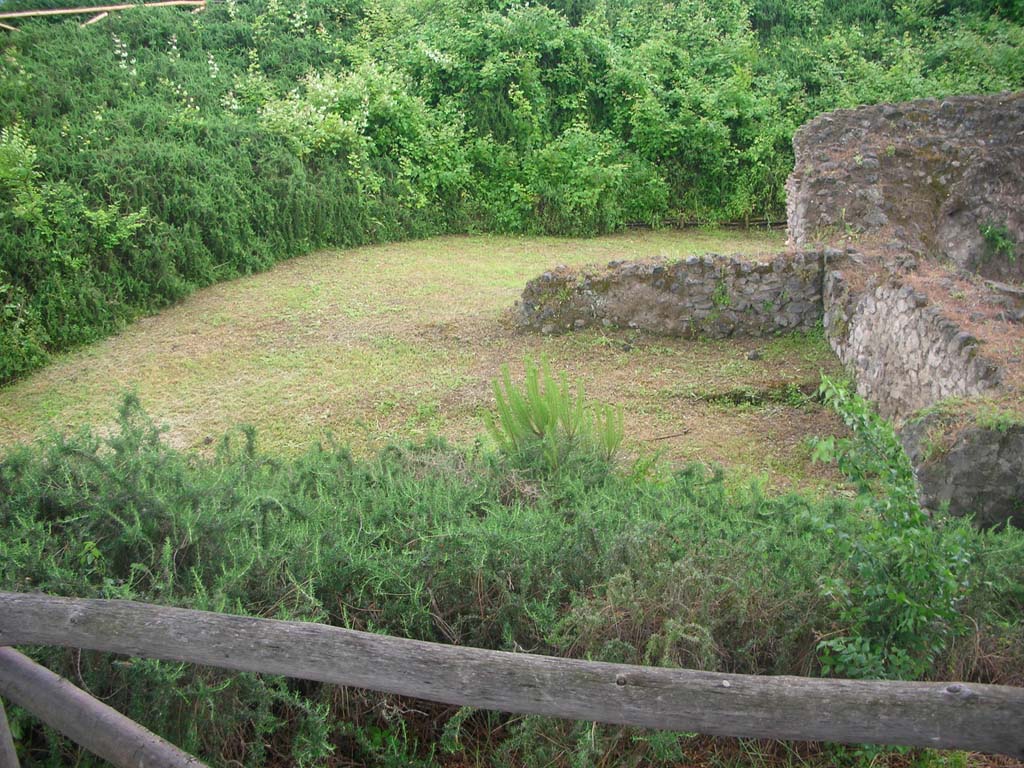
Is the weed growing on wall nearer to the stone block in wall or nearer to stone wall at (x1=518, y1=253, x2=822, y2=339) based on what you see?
the stone block in wall

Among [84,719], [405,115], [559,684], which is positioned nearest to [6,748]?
[84,719]

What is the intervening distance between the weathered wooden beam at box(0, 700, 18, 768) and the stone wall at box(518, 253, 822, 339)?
663 centimetres

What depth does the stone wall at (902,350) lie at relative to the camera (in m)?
5.76

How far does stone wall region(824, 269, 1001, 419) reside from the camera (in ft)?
18.9

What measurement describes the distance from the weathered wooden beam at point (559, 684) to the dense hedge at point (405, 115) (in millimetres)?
6816

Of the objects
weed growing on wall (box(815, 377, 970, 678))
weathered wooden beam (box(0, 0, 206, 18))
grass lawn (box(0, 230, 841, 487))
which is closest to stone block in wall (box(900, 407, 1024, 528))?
grass lawn (box(0, 230, 841, 487))

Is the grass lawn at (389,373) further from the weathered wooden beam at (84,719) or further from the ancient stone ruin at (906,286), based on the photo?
the weathered wooden beam at (84,719)

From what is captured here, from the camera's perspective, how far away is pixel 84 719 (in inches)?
102

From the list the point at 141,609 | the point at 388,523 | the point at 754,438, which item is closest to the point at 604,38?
the point at 754,438

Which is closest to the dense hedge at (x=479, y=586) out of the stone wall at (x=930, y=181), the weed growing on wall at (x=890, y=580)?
the weed growing on wall at (x=890, y=580)

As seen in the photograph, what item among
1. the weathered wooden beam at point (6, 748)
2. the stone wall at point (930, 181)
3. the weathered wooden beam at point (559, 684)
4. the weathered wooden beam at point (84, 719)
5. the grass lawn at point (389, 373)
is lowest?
the grass lawn at point (389, 373)

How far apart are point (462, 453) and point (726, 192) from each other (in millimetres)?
9415

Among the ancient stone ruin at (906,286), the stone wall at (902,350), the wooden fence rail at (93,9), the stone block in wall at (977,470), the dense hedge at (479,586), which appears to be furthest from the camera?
the wooden fence rail at (93,9)

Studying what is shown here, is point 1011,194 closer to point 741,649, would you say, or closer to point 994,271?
point 994,271
